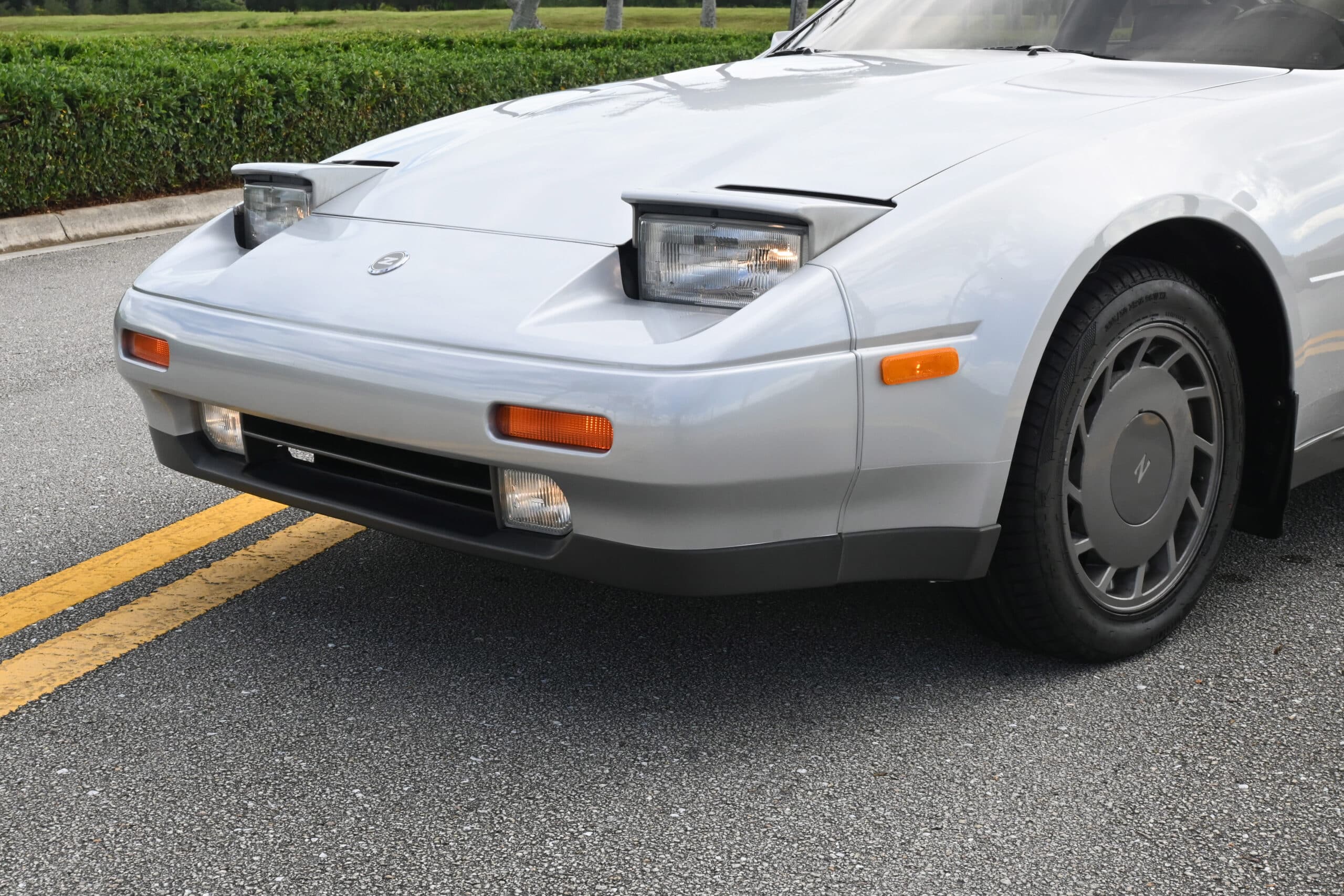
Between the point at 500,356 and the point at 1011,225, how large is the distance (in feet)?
2.81

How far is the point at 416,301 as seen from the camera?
2.26 metres

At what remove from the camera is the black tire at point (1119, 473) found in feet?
7.63

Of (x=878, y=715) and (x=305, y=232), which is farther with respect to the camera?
(x=305, y=232)

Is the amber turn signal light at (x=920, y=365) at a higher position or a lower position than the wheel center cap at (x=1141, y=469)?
higher

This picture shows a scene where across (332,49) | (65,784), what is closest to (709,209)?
(65,784)

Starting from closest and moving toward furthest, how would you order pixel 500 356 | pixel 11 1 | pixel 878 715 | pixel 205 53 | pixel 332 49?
pixel 500 356
pixel 878 715
pixel 205 53
pixel 332 49
pixel 11 1

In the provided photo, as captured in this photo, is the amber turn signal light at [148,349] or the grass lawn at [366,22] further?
the grass lawn at [366,22]

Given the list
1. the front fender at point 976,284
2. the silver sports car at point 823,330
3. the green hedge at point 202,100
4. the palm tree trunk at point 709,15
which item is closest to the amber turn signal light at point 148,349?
the silver sports car at point 823,330

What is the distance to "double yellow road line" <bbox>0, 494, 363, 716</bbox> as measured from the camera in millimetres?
2535

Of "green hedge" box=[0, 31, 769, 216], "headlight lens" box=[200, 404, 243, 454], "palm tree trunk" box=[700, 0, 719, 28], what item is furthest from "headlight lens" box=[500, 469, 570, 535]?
"palm tree trunk" box=[700, 0, 719, 28]

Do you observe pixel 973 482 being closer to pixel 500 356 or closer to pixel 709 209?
pixel 709 209

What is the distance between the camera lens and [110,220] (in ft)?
27.4

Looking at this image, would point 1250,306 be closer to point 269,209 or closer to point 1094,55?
point 1094,55

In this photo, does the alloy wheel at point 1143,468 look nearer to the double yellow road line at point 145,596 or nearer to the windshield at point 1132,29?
the windshield at point 1132,29
